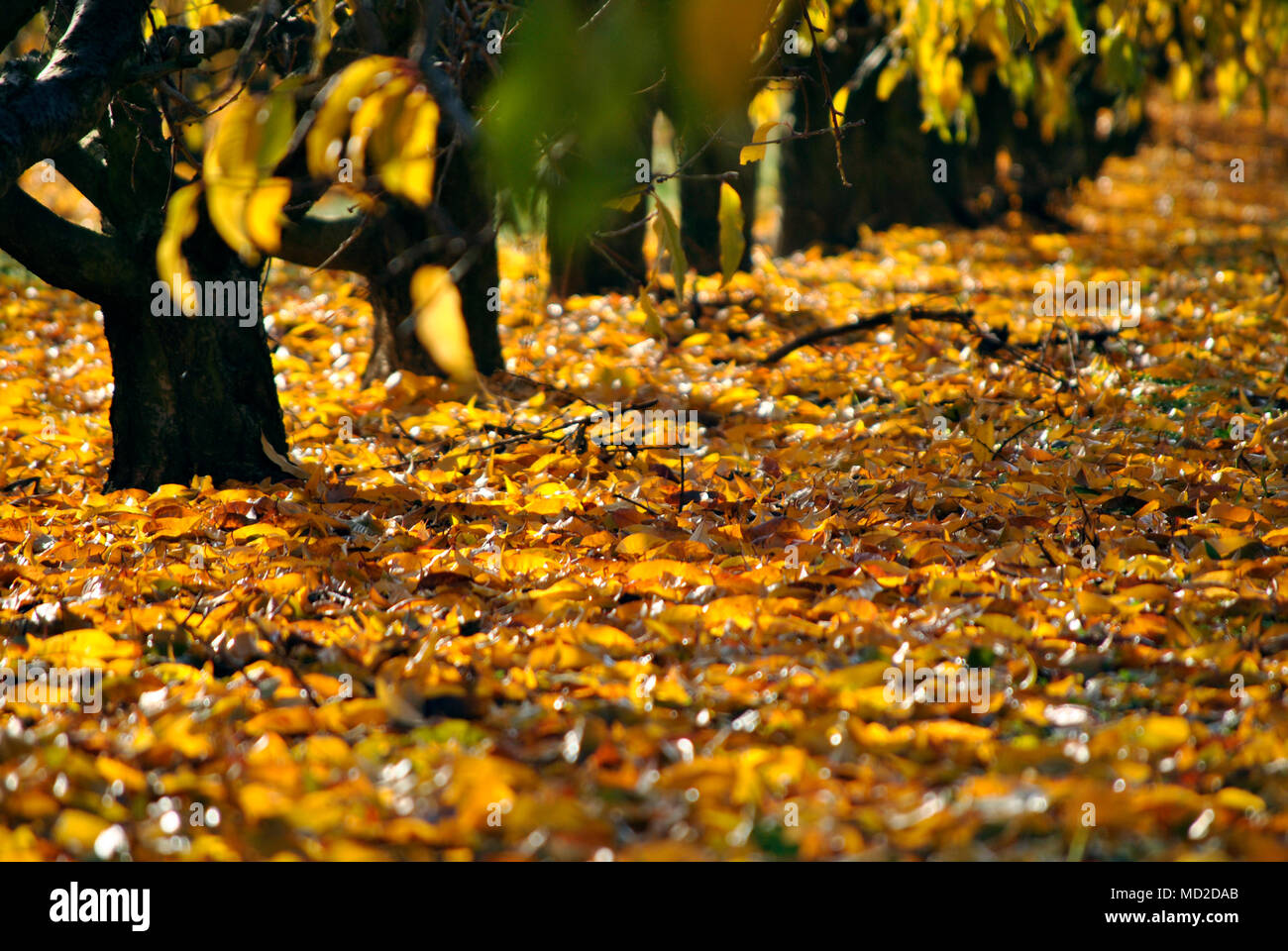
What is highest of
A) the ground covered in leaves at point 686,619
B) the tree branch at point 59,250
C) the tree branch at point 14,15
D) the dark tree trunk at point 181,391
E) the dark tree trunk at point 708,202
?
the dark tree trunk at point 708,202

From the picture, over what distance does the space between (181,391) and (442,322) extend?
7.37 ft

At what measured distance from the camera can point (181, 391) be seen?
324 cm

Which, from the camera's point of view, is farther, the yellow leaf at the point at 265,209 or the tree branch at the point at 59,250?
the tree branch at the point at 59,250

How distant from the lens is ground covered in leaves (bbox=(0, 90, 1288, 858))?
1.57 meters

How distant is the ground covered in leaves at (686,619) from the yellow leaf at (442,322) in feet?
1.99

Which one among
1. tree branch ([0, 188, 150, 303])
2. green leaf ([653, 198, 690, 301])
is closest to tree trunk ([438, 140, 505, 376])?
tree branch ([0, 188, 150, 303])

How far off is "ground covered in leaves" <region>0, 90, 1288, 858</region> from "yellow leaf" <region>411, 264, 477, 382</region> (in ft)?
1.99

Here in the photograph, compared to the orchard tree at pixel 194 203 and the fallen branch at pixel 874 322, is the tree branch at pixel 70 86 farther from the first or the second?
the fallen branch at pixel 874 322

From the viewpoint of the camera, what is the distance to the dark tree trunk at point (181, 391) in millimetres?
3201

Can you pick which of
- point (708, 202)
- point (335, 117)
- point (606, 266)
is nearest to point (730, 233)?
point (335, 117)

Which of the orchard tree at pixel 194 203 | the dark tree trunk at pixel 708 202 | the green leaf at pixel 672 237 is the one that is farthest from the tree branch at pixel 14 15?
the dark tree trunk at pixel 708 202

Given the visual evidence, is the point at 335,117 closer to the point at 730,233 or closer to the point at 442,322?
the point at 442,322

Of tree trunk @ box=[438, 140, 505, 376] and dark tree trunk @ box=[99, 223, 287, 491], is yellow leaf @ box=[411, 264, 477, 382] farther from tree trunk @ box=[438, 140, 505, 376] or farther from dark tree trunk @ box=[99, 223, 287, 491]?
tree trunk @ box=[438, 140, 505, 376]
